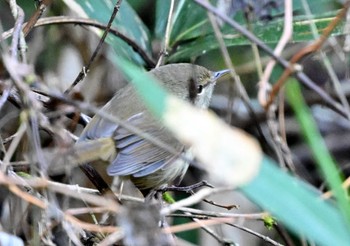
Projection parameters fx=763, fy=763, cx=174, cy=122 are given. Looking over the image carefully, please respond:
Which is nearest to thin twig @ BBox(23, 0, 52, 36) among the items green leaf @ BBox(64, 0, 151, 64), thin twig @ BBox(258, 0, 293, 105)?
green leaf @ BBox(64, 0, 151, 64)

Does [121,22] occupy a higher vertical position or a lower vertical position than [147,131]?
higher

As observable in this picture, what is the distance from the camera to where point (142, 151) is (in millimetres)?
2758

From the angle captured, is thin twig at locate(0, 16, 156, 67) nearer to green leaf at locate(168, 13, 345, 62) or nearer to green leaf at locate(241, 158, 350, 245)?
green leaf at locate(168, 13, 345, 62)

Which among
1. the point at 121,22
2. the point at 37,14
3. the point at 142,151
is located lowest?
the point at 142,151

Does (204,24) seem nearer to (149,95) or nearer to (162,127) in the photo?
(162,127)

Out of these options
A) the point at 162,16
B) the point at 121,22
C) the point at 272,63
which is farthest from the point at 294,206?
the point at 162,16

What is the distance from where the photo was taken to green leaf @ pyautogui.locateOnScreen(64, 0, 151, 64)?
9.87ft

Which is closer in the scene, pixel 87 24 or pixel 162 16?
pixel 87 24

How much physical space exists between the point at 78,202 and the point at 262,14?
46.1 inches

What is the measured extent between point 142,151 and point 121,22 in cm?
68

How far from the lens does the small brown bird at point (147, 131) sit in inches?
105

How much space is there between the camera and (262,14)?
292 cm

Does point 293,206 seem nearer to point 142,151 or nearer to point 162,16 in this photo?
point 142,151

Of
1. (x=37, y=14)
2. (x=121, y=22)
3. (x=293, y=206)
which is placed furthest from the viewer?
(x=121, y=22)
